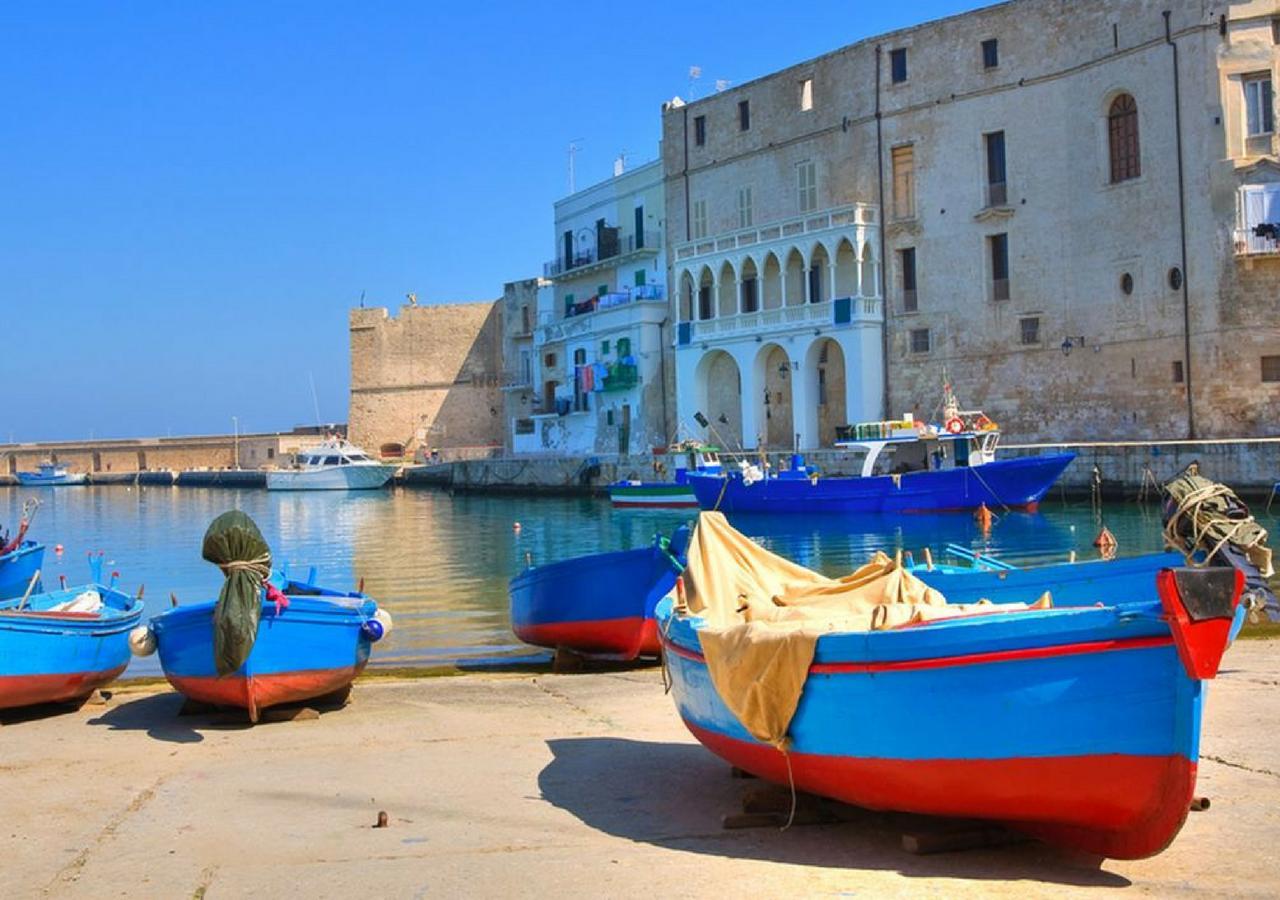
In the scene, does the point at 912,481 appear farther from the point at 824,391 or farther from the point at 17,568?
the point at 17,568

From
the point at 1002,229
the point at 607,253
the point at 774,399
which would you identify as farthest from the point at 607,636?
the point at 607,253

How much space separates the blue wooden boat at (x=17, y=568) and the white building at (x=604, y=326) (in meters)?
27.9

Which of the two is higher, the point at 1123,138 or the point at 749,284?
the point at 1123,138

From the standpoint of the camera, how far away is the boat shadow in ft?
17.6

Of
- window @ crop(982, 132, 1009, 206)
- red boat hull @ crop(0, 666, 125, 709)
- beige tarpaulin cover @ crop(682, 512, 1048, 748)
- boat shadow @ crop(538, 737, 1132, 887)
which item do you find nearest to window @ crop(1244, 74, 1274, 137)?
window @ crop(982, 132, 1009, 206)

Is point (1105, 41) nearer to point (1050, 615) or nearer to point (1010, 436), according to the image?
point (1010, 436)

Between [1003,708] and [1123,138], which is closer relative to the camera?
[1003,708]

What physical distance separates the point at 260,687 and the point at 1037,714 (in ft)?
17.3

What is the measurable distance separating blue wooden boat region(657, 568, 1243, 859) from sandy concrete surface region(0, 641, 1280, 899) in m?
0.27

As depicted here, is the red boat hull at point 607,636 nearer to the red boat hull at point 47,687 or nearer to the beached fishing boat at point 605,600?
the beached fishing boat at point 605,600

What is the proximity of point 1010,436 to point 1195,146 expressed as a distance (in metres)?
7.98

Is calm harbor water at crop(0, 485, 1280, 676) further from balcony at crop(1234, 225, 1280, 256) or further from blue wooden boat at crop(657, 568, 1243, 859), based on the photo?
blue wooden boat at crop(657, 568, 1243, 859)

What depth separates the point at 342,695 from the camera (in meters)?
9.62

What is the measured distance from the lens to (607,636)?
11516mm
